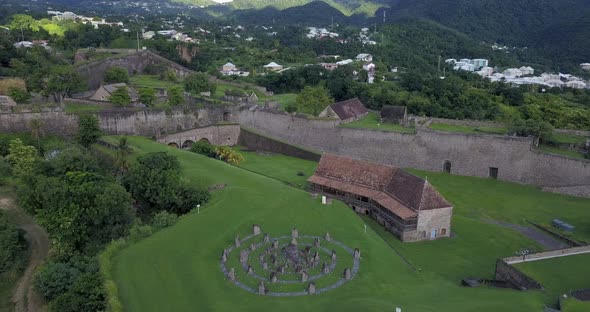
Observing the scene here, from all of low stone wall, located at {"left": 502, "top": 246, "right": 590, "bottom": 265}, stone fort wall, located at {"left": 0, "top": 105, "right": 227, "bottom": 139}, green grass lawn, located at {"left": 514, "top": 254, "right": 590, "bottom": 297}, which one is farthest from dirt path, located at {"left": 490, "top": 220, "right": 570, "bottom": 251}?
stone fort wall, located at {"left": 0, "top": 105, "right": 227, "bottom": 139}

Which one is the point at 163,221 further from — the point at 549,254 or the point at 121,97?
the point at 121,97

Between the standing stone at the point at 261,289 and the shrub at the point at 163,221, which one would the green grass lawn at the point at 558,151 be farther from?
the shrub at the point at 163,221

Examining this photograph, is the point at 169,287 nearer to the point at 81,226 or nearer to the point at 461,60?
the point at 81,226

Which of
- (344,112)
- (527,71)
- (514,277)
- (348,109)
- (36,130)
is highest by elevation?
(527,71)

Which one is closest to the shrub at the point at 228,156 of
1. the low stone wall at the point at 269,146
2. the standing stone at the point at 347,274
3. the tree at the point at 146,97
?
the low stone wall at the point at 269,146

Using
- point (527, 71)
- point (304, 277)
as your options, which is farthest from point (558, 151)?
point (527, 71)

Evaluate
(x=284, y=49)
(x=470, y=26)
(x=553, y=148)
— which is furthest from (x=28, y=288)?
(x=470, y=26)
